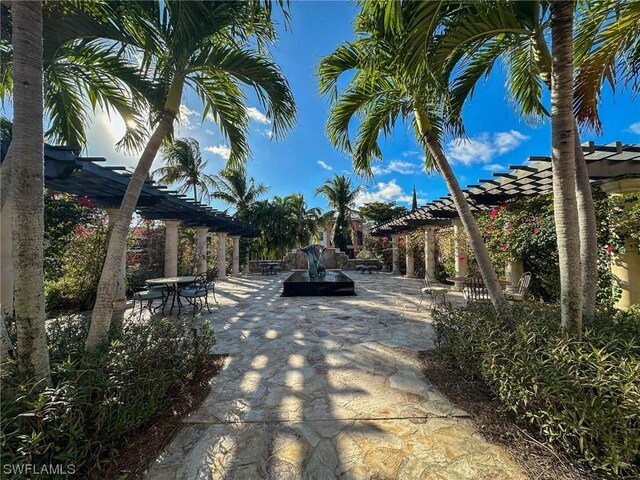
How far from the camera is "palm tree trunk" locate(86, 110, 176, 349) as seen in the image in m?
2.64

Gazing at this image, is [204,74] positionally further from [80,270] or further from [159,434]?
[80,270]

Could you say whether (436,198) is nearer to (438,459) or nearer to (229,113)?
(229,113)

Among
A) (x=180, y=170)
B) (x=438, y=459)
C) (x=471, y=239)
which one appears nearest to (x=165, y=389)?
(x=438, y=459)

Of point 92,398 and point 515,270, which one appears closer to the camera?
point 92,398

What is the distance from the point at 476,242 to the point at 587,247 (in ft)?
3.67

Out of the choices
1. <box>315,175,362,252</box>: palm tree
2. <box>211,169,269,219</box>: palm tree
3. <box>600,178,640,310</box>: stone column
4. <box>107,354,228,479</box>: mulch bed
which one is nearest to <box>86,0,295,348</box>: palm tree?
<box>107,354,228,479</box>: mulch bed

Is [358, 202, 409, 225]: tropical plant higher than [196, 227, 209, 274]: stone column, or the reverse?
[358, 202, 409, 225]: tropical plant

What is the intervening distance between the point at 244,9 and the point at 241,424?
15.2 feet

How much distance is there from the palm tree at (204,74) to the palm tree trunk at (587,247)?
393 centimetres

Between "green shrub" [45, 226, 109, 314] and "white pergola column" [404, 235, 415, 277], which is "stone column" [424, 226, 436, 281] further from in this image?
"green shrub" [45, 226, 109, 314]

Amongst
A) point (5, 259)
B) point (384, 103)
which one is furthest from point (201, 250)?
point (384, 103)

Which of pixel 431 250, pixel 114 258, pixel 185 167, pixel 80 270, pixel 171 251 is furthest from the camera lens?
pixel 185 167

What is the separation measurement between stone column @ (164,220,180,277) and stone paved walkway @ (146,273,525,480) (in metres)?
6.16

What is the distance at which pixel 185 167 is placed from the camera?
15.3 metres
